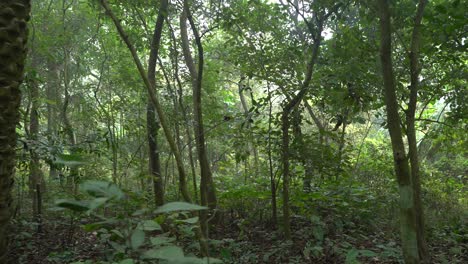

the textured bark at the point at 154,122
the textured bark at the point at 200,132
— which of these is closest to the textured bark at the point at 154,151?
the textured bark at the point at 154,122

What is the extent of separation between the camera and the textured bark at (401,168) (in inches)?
109

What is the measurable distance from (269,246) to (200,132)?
5.41ft

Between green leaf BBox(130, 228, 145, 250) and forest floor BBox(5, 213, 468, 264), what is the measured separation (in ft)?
8.58

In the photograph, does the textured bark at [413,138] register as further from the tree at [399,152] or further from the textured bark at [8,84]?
the textured bark at [8,84]

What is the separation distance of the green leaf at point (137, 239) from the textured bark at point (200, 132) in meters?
2.29

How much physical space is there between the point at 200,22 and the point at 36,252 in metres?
4.23

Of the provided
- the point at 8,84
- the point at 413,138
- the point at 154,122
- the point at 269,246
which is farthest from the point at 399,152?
the point at 154,122

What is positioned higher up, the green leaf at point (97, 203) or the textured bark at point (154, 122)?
the textured bark at point (154, 122)

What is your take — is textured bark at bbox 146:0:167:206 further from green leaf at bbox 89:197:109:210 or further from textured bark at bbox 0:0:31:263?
green leaf at bbox 89:197:109:210

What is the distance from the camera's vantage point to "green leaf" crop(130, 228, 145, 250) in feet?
3.70

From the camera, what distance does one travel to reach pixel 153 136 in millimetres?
5734

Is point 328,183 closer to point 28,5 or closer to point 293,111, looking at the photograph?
point 293,111

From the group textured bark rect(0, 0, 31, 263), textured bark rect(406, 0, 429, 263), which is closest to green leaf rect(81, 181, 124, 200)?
textured bark rect(0, 0, 31, 263)

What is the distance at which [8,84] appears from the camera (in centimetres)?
253
